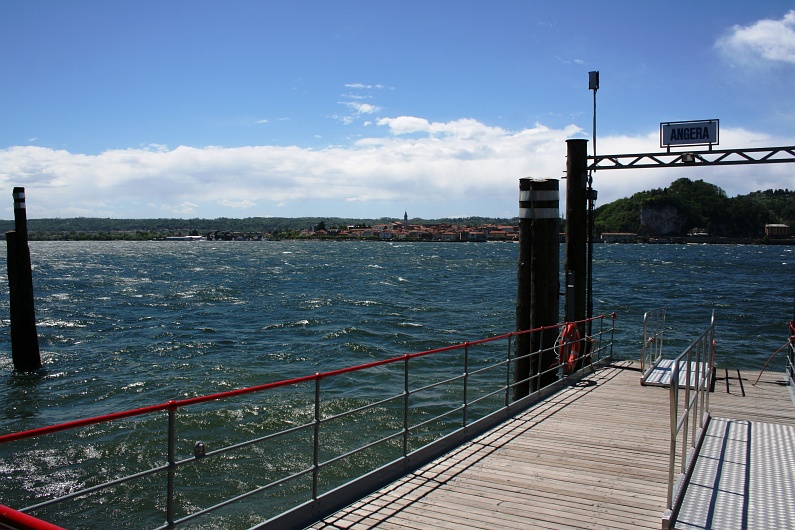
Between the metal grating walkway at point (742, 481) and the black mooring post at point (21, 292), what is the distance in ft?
57.9

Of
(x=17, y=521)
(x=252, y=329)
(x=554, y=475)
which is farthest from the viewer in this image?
(x=252, y=329)

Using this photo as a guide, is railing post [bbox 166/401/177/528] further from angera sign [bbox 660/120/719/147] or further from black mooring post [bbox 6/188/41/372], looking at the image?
black mooring post [bbox 6/188/41/372]

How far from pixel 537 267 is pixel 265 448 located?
6200 millimetres

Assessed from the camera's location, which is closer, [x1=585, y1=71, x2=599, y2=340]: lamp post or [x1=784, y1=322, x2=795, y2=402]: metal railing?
[x1=784, y1=322, x2=795, y2=402]: metal railing

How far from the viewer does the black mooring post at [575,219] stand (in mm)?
13188

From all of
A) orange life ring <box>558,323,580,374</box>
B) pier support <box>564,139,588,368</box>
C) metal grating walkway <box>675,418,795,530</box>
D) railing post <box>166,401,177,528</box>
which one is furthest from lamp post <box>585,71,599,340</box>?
railing post <box>166,401,177,528</box>

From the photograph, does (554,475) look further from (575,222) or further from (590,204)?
(590,204)

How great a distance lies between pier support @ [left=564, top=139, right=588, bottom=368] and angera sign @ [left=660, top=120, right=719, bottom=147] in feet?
8.53

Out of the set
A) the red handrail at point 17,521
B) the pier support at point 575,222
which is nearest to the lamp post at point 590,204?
the pier support at point 575,222

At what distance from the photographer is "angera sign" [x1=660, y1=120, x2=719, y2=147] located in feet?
47.6

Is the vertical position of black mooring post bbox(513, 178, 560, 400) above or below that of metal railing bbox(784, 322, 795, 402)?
above

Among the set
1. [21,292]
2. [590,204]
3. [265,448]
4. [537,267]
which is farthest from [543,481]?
[21,292]

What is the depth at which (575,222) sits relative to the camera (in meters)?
13.3

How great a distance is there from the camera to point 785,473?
6320 millimetres
